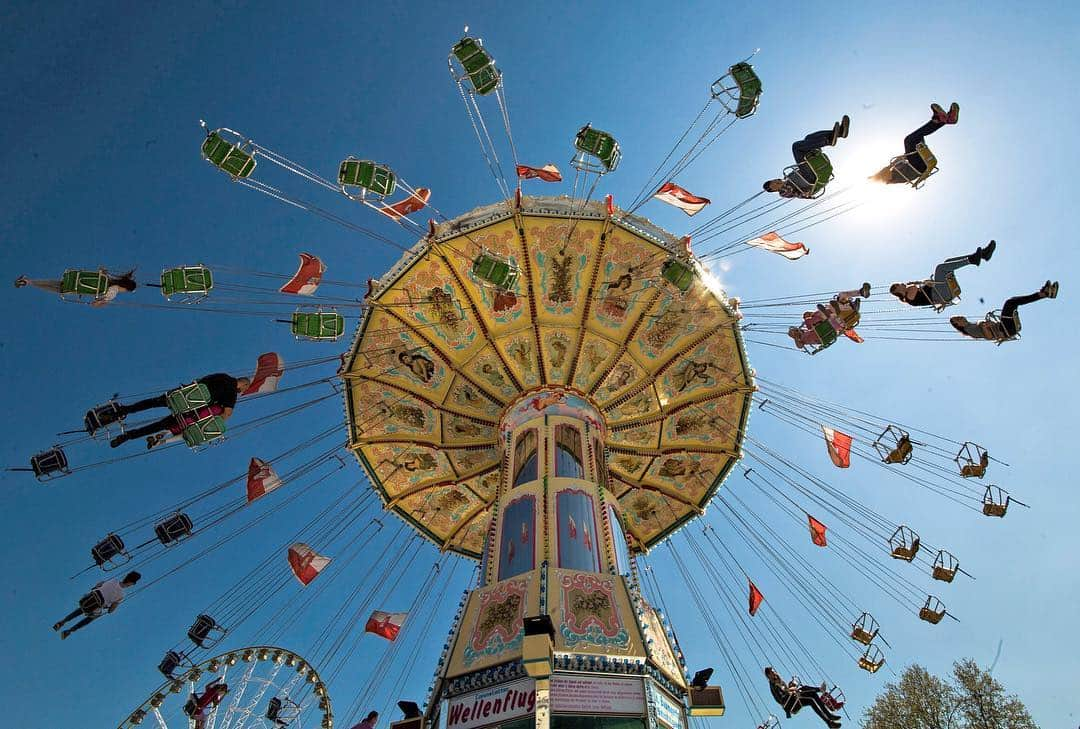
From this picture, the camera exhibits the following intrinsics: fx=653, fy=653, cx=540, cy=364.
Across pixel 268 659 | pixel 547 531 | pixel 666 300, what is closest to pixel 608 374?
pixel 666 300

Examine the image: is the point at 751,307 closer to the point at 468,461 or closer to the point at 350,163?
the point at 468,461

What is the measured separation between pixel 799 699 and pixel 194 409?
1421 centimetres

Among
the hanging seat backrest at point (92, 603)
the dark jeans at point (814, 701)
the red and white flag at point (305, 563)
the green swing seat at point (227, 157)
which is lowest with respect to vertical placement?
the dark jeans at point (814, 701)

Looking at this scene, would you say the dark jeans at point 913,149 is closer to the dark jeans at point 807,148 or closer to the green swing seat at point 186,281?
the dark jeans at point 807,148

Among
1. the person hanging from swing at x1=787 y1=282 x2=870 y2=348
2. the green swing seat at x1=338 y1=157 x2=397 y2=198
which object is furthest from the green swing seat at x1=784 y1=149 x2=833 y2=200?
the green swing seat at x1=338 y1=157 x2=397 y2=198

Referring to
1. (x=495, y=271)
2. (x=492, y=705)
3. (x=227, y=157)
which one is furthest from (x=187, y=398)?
(x=492, y=705)

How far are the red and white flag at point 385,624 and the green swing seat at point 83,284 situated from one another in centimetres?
994

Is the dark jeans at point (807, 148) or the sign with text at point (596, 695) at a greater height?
the dark jeans at point (807, 148)

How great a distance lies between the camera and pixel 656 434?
1791cm

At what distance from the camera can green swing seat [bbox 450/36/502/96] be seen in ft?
44.5

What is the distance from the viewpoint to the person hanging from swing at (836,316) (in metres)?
14.1

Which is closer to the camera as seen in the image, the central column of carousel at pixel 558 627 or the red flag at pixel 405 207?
the central column of carousel at pixel 558 627

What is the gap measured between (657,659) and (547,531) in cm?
316

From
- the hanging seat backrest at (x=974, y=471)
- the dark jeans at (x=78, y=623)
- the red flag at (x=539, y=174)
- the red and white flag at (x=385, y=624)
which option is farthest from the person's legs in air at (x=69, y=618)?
the hanging seat backrest at (x=974, y=471)
